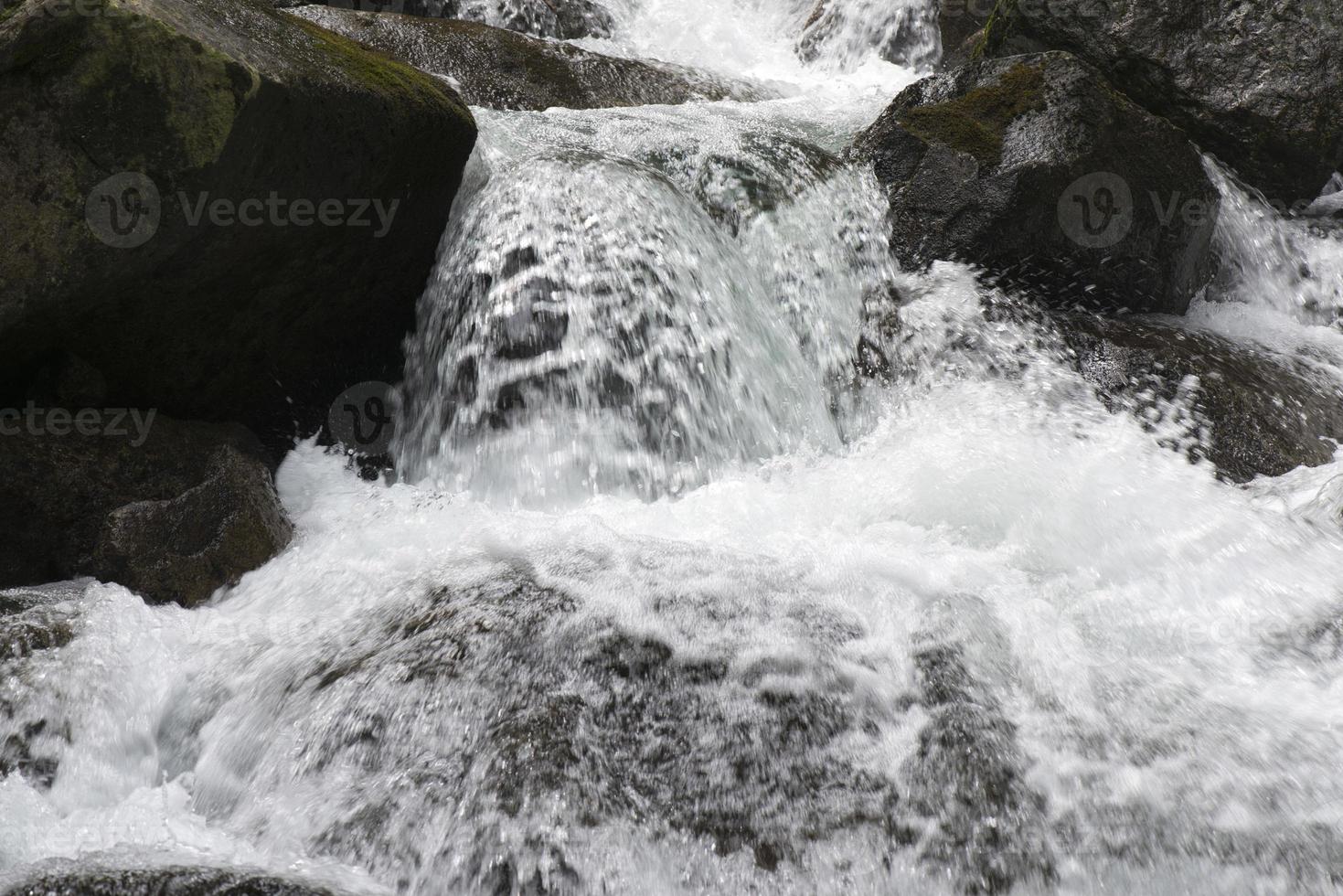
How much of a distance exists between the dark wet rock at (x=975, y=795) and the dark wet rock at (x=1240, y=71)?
455 centimetres

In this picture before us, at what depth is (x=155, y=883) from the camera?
172 centimetres

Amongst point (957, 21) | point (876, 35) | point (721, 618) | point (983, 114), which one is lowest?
point (721, 618)

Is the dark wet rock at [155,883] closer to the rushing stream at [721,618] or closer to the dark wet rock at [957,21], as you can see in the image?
the rushing stream at [721,618]

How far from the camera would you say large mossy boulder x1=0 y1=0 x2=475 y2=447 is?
2859 mm

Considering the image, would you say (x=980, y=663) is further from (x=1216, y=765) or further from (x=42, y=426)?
(x=42, y=426)

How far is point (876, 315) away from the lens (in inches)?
181

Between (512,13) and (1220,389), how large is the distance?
20.8ft

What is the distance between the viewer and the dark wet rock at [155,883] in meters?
1.68

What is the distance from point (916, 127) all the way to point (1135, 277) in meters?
1.32

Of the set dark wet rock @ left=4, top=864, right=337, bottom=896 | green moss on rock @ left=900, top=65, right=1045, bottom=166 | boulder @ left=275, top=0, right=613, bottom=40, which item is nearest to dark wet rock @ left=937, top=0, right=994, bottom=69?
boulder @ left=275, top=0, right=613, bottom=40

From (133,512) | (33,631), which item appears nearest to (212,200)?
(133,512)

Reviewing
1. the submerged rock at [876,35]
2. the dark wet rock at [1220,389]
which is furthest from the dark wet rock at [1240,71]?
the submerged rock at [876,35]

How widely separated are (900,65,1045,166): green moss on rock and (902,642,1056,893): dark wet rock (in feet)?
10.6

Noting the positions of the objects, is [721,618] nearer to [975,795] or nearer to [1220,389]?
[975,795]
